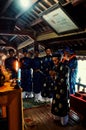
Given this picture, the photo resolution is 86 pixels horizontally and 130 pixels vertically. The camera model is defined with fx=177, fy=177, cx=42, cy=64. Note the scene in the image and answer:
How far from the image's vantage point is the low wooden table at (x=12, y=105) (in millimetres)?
3445

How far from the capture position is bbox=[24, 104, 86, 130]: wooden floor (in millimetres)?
5349

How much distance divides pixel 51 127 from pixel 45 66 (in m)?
3.09

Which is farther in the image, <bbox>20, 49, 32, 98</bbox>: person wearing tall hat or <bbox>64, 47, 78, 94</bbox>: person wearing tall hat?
<bbox>20, 49, 32, 98</bbox>: person wearing tall hat

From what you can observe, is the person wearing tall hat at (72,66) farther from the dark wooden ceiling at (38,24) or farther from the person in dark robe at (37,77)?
the person in dark robe at (37,77)

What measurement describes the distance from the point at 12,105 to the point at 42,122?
2536mm

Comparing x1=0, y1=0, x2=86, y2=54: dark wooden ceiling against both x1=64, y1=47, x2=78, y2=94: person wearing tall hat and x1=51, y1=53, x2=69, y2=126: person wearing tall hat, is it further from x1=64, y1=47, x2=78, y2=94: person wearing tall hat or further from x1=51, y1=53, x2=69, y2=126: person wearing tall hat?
x1=51, y1=53, x2=69, y2=126: person wearing tall hat

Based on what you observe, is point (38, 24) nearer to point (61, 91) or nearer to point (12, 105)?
point (61, 91)

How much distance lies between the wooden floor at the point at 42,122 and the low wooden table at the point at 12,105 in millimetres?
1770

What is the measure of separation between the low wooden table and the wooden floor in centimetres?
177

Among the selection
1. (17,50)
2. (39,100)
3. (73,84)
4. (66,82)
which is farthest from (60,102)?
(17,50)

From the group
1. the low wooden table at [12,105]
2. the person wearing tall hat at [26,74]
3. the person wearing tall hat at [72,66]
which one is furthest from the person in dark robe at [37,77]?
the low wooden table at [12,105]

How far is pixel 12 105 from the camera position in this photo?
3.54 metres

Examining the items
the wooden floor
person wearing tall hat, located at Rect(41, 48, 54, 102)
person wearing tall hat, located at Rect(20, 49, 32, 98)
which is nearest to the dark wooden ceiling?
person wearing tall hat, located at Rect(41, 48, 54, 102)

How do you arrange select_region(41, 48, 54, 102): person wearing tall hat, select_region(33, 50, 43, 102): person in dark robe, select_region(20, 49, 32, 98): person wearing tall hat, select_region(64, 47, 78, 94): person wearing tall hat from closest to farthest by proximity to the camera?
select_region(64, 47, 78, 94): person wearing tall hat, select_region(41, 48, 54, 102): person wearing tall hat, select_region(33, 50, 43, 102): person in dark robe, select_region(20, 49, 32, 98): person wearing tall hat
